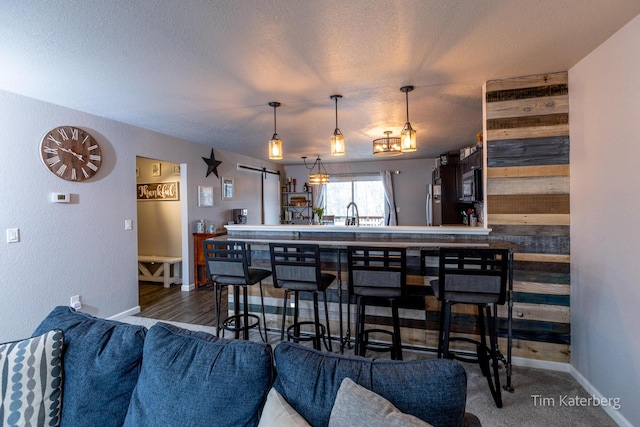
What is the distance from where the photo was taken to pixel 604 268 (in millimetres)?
2078

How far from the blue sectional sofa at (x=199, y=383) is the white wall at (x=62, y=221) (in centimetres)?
209

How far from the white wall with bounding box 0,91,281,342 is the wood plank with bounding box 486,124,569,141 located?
413cm

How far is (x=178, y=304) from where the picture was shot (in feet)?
14.0

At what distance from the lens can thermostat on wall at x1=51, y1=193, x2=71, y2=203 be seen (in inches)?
121

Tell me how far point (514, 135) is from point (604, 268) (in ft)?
3.95

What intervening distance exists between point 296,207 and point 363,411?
727 cm

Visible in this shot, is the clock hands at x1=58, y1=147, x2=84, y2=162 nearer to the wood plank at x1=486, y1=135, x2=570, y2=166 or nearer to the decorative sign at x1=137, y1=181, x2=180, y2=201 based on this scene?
the decorative sign at x1=137, y1=181, x2=180, y2=201

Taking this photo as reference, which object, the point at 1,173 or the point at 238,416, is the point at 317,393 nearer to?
the point at 238,416

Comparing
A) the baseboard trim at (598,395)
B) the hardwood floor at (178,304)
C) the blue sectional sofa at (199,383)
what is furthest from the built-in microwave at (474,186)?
the hardwood floor at (178,304)

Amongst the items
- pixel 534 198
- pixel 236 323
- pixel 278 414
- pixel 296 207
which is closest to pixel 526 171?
pixel 534 198

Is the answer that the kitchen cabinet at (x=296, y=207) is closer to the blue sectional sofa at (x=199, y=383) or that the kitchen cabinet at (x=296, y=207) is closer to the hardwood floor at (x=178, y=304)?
the hardwood floor at (x=178, y=304)

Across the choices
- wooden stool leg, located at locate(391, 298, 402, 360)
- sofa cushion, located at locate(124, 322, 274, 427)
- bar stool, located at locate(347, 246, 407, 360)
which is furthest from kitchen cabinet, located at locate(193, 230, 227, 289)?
sofa cushion, located at locate(124, 322, 274, 427)

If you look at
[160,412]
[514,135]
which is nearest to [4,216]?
[160,412]

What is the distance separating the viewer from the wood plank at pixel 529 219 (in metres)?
2.51
